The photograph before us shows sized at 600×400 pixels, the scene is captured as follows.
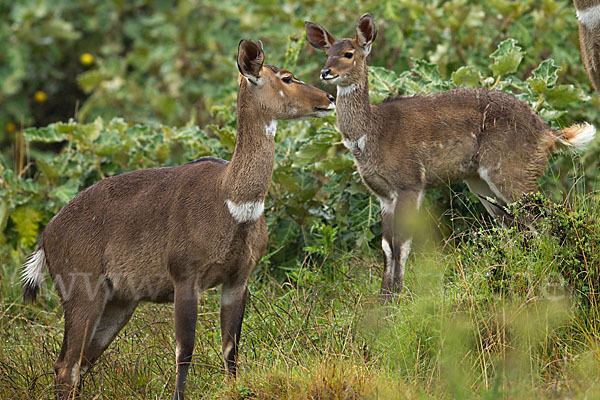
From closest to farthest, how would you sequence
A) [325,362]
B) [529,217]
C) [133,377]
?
[325,362], [133,377], [529,217]

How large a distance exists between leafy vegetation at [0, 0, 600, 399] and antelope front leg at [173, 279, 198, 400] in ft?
0.77

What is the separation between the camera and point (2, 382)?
5023mm

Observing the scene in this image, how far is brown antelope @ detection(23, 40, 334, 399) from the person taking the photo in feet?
15.1

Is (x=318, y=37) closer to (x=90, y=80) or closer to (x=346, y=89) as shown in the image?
(x=346, y=89)

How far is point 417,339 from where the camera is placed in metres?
4.62

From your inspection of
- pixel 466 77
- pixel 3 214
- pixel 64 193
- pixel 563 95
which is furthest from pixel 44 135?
pixel 563 95

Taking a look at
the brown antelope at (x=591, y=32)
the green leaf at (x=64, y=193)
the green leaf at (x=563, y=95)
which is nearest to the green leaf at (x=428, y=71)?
the green leaf at (x=563, y=95)

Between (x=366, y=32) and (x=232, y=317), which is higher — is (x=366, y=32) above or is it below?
above

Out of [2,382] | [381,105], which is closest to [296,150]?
[381,105]

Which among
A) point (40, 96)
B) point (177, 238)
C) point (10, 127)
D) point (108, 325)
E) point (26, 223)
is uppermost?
point (177, 238)

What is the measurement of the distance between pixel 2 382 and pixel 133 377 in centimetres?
78

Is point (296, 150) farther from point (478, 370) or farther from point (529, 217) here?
point (478, 370)

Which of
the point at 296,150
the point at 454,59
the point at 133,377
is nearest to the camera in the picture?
the point at 133,377

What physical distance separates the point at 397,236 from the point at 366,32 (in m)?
1.43
